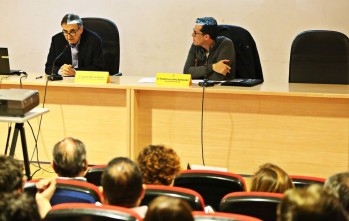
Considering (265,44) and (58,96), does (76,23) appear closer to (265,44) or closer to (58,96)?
(58,96)

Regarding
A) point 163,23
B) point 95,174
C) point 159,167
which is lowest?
point 95,174

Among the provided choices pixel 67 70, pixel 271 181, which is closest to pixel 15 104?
pixel 67 70

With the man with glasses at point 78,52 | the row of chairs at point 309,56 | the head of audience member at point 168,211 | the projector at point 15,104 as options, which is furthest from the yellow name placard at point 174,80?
the head of audience member at point 168,211

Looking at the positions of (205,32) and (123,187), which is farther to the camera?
(205,32)

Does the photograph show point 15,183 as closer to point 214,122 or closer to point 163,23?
point 214,122

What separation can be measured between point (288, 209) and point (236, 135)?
213cm

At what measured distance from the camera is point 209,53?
386 cm

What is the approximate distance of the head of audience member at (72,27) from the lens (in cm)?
389

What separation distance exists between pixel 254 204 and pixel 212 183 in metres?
0.37

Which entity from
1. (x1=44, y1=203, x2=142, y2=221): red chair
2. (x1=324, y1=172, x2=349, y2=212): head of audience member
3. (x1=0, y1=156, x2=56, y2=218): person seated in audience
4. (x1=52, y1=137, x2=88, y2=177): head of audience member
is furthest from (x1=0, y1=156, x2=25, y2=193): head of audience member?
(x1=324, y1=172, x2=349, y2=212): head of audience member

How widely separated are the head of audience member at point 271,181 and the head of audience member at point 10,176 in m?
0.86

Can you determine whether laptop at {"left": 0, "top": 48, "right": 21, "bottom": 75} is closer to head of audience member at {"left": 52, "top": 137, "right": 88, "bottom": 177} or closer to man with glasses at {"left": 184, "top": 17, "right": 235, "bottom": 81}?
man with glasses at {"left": 184, "top": 17, "right": 235, "bottom": 81}

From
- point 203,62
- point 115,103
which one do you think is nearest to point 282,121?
point 203,62

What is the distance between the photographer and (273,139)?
337cm
